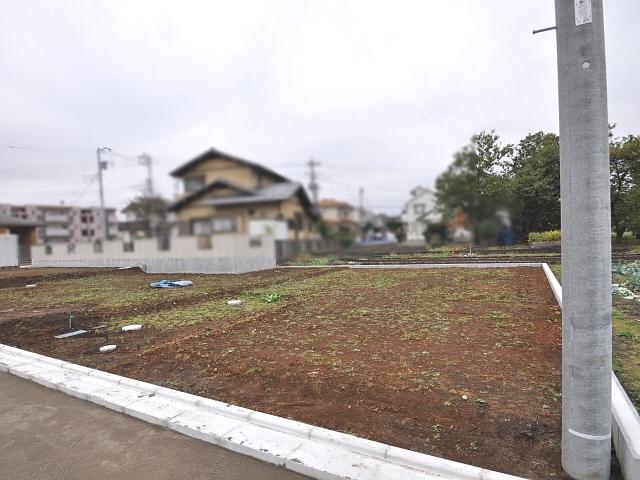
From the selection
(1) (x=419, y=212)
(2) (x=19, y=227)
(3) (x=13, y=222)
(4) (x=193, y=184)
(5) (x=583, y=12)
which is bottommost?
(1) (x=419, y=212)

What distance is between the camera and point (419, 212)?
985 cm

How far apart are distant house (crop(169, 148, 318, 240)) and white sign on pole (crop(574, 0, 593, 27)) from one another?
3368 mm

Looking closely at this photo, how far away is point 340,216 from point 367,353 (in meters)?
3.42

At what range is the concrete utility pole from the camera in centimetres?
177

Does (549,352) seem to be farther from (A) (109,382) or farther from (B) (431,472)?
(A) (109,382)

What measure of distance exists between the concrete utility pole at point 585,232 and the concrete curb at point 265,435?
0.46 meters

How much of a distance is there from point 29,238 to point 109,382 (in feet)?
72.0

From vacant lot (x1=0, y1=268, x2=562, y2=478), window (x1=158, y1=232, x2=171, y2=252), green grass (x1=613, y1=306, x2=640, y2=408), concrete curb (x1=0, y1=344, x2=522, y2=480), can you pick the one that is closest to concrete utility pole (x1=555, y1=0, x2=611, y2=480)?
vacant lot (x1=0, y1=268, x2=562, y2=478)

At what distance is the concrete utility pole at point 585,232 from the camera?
1769 mm

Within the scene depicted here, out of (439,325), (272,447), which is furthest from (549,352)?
(272,447)

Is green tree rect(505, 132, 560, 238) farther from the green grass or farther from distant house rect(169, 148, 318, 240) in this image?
distant house rect(169, 148, 318, 240)

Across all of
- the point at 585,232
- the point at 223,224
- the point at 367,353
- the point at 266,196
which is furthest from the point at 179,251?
the point at 585,232

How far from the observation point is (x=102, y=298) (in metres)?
8.34

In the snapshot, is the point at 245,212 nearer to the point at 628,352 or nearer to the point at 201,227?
the point at 201,227
